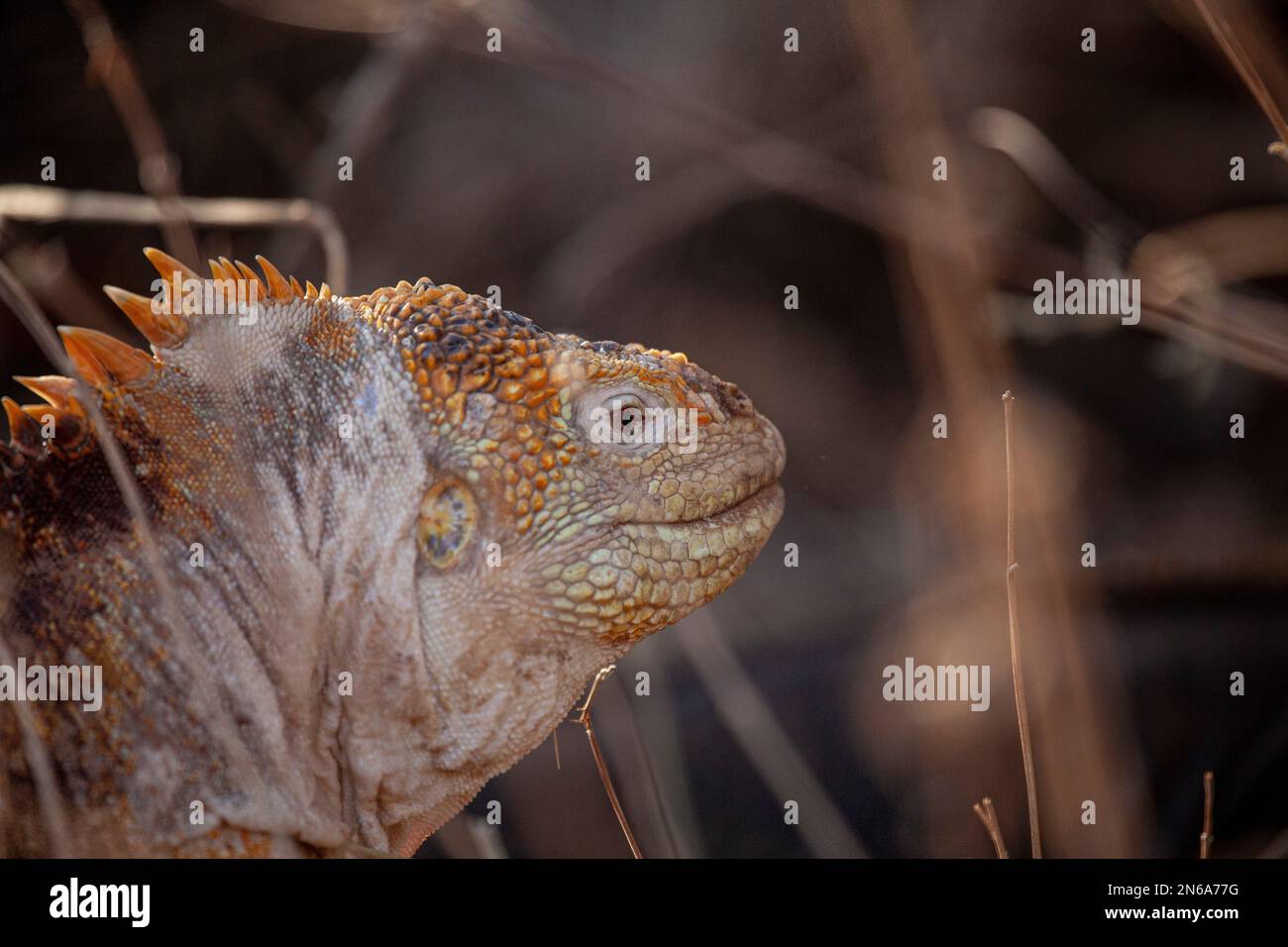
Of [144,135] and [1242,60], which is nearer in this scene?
[1242,60]

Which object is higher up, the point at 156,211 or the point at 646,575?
the point at 156,211

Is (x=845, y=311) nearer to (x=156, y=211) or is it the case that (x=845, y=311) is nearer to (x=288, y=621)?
(x=156, y=211)

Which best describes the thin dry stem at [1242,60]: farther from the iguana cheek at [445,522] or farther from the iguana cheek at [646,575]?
the iguana cheek at [445,522]

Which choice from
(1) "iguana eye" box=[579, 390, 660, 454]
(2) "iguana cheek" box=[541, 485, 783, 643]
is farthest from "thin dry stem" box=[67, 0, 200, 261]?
(2) "iguana cheek" box=[541, 485, 783, 643]

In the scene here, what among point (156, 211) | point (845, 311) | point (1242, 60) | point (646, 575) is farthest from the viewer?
point (845, 311)

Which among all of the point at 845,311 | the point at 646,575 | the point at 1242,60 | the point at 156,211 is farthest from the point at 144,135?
the point at 845,311

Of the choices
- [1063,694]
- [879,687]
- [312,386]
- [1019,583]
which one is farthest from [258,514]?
[879,687]

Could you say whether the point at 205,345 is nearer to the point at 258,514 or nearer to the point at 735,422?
the point at 258,514

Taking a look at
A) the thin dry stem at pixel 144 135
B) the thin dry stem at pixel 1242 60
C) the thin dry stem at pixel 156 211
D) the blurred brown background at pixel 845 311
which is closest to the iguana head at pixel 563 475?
the thin dry stem at pixel 156 211
